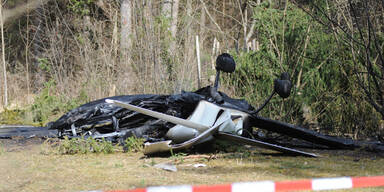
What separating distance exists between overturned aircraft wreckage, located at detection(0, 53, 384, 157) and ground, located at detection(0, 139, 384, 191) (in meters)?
0.18

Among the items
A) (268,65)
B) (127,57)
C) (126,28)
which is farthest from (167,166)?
(126,28)

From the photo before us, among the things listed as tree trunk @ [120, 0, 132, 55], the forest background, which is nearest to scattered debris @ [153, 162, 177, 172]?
the forest background

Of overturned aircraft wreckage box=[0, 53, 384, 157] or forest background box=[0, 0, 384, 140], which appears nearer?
overturned aircraft wreckage box=[0, 53, 384, 157]

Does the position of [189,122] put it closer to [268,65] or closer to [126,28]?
[268,65]

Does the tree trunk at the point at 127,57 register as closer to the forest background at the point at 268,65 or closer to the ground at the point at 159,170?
the forest background at the point at 268,65

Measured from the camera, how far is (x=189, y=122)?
527 centimetres

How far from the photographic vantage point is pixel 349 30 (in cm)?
696

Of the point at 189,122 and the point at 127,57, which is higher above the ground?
the point at 127,57

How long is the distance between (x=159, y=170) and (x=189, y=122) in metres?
0.81

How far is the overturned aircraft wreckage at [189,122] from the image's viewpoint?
5309mm

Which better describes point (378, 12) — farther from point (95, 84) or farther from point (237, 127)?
point (95, 84)

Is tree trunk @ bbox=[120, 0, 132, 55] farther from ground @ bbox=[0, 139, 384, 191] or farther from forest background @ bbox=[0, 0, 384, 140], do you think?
ground @ bbox=[0, 139, 384, 191]

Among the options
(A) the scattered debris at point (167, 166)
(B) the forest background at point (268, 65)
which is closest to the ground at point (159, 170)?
(A) the scattered debris at point (167, 166)

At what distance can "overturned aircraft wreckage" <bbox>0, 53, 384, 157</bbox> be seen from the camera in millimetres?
5309
